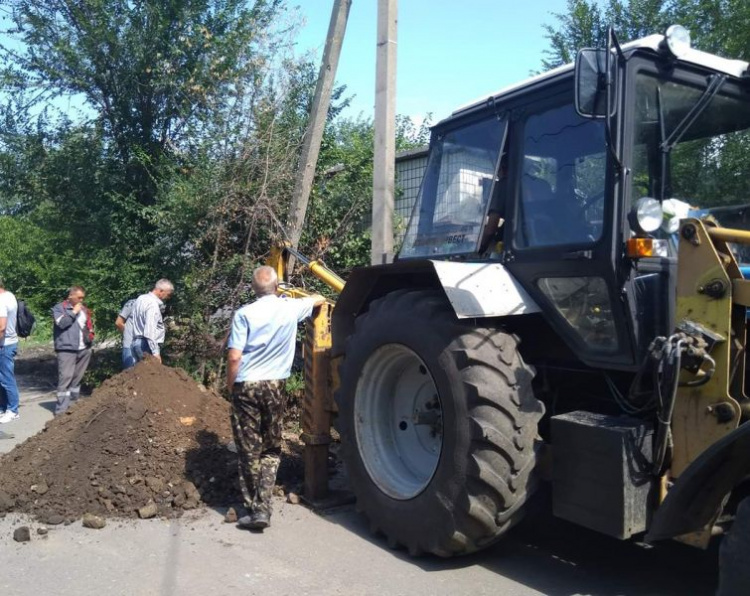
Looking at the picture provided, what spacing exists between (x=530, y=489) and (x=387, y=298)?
1.50m

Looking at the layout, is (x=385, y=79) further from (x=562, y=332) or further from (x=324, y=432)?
(x=562, y=332)

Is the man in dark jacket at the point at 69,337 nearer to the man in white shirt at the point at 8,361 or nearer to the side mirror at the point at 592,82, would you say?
the man in white shirt at the point at 8,361

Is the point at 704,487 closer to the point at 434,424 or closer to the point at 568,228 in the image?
the point at 568,228

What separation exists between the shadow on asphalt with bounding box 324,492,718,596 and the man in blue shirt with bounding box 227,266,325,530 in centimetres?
83

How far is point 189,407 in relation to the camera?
658cm

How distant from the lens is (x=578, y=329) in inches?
165

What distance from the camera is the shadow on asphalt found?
4.12 m

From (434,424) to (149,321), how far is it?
14.0ft

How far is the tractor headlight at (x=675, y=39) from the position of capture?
397 centimetres

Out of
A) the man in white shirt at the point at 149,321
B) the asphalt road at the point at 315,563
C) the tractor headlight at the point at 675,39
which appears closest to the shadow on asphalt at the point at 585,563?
the asphalt road at the point at 315,563

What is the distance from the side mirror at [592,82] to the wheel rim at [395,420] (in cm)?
190

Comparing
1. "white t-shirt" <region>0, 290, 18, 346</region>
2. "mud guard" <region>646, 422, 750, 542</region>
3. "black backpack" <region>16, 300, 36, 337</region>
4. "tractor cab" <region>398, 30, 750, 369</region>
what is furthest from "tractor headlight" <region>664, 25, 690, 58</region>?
"black backpack" <region>16, 300, 36, 337</region>

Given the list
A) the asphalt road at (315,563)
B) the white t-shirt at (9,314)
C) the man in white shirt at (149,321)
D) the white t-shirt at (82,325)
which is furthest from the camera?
the white t-shirt at (82,325)

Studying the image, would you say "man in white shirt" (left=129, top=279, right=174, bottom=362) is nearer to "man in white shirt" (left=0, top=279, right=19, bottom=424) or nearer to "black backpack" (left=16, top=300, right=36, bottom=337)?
"man in white shirt" (left=0, top=279, right=19, bottom=424)
